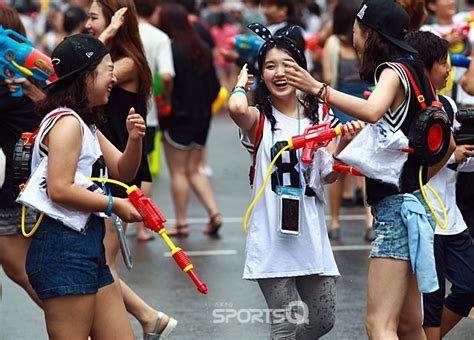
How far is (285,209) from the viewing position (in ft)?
16.7

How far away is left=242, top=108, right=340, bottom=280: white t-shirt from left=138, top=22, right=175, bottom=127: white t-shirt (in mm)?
3721

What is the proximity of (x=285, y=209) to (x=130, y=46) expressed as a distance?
5.74 ft

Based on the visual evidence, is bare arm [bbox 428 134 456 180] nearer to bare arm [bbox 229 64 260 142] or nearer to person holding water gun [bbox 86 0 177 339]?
bare arm [bbox 229 64 260 142]

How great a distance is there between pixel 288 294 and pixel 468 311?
1314mm

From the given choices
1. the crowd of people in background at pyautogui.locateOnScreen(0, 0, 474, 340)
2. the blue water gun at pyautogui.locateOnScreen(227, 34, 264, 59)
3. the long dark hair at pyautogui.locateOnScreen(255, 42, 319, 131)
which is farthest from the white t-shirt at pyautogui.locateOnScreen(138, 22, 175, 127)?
the long dark hair at pyautogui.locateOnScreen(255, 42, 319, 131)

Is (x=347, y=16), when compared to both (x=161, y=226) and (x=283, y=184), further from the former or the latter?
(x=161, y=226)

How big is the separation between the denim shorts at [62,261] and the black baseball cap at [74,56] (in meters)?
0.68

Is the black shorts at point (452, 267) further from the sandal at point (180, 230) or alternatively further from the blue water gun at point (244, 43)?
the sandal at point (180, 230)

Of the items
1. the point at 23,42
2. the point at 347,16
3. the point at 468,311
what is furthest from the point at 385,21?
the point at 347,16

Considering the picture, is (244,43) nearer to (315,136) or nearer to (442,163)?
(442,163)

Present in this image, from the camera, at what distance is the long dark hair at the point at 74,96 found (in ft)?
15.8

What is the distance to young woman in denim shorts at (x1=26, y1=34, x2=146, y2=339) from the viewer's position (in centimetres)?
459

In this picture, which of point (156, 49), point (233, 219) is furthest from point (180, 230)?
point (156, 49)

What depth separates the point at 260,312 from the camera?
7.19 metres
